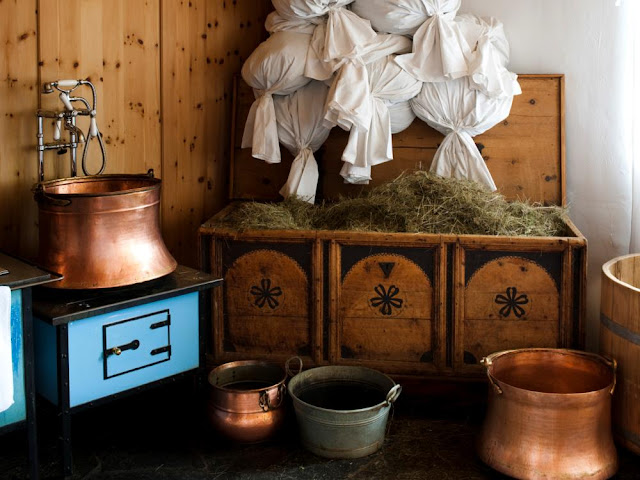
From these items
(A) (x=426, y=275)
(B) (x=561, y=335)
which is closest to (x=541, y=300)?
(B) (x=561, y=335)

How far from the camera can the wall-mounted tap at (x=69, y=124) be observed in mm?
3432

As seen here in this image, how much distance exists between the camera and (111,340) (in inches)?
121

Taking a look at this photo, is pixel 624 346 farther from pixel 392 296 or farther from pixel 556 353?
pixel 392 296

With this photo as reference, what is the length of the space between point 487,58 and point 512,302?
3.74 feet

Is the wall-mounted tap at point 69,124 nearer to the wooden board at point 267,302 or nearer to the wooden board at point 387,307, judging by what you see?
the wooden board at point 267,302

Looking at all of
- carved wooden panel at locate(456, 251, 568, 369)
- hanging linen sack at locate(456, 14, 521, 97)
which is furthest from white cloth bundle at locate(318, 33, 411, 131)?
carved wooden panel at locate(456, 251, 568, 369)

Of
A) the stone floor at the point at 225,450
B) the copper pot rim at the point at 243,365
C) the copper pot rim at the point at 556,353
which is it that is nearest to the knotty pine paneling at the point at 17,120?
the stone floor at the point at 225,450

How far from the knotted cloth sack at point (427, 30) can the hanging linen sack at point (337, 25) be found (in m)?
0.07

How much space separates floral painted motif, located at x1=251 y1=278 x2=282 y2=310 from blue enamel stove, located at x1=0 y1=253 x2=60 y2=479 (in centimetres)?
105

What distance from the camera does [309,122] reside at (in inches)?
161

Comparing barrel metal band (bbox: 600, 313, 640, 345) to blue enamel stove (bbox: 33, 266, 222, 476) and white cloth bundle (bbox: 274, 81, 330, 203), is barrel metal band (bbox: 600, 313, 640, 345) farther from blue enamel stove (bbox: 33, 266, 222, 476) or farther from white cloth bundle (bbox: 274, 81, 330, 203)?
blue enamel stove (bbox: 33, 266, 222, 476)

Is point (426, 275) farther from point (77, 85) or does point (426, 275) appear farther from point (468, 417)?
point (77, 85)

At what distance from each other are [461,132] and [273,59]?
96 centimetres

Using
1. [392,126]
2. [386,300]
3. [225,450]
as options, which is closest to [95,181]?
[225,450]
